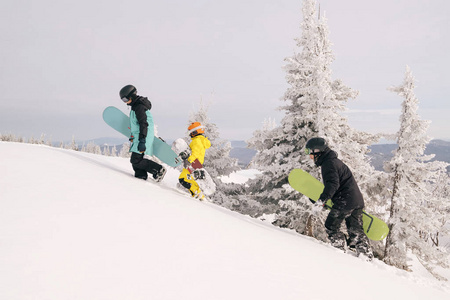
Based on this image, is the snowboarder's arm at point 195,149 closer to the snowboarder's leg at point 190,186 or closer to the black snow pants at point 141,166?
the snowboarder's leg at point 190,186

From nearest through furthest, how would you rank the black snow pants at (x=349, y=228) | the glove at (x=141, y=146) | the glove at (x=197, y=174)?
the black snow pants at (x=349, y=228)
the glove at (x=141, y=146)
the glove at (x=197, y=174)

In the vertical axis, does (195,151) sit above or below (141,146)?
above

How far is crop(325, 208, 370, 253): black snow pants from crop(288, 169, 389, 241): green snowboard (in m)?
0.27

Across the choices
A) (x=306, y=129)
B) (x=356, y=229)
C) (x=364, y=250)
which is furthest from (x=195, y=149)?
(x=306, y=129)

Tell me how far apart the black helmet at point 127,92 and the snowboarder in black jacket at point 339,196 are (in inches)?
169

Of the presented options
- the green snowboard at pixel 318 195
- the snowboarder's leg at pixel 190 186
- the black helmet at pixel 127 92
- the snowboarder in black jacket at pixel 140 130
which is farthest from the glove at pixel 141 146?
the green snowboard at pixel 318 195

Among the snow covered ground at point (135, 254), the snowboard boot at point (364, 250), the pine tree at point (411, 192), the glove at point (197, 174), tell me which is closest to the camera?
the snow covered ground at point (135, 254)

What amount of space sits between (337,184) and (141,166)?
4.54 meters

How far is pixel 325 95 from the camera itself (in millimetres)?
10695

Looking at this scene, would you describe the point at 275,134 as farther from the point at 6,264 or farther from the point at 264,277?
the point at 6,264

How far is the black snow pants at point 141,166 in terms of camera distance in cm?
686

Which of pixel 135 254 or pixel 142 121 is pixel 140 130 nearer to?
pixel 142 121

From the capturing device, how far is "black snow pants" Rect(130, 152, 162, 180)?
686 cm

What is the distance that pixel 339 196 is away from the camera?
6.15 metres
